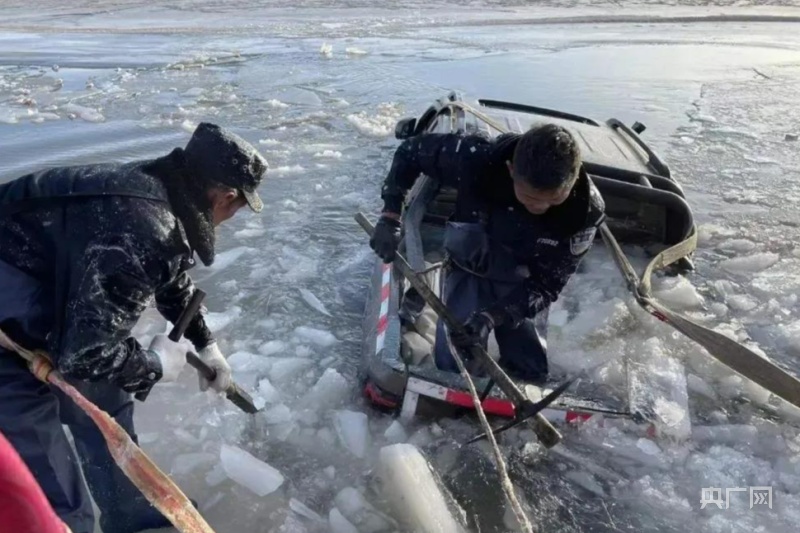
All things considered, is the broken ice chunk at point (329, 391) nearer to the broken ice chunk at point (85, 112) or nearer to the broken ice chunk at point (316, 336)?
the broken ice chunk at point (316, 336)

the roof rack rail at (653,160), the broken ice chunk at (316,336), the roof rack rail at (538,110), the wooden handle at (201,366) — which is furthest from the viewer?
the roof rack rail at (538,110)

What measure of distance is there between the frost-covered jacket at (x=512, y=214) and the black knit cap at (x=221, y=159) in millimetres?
1612

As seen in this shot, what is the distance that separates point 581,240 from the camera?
11.0ft

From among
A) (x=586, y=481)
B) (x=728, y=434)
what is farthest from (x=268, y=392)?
(x=728, y=434)

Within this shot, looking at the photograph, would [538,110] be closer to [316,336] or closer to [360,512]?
[316,336]

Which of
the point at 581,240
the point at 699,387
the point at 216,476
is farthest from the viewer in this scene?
the point at 699,387

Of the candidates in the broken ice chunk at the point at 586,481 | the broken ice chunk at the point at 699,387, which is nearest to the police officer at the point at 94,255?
the broken ice chunk at the point at 586,481

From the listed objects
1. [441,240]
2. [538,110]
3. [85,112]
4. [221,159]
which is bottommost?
[441,240]

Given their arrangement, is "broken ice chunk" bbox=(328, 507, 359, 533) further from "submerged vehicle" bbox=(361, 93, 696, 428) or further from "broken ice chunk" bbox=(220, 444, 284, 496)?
"submerged vehicle" bbox=(361, 93, 696, 428)

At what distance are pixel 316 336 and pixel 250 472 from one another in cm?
132

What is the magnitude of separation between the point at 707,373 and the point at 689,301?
2.82ft

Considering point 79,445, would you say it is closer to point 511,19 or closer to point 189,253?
point 189,253

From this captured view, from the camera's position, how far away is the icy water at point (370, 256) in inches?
125

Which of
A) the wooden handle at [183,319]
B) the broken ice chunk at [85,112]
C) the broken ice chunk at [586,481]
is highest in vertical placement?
the wooden handle at [183,319]
